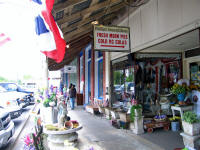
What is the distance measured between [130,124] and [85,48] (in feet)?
29.2

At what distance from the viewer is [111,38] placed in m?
4.52

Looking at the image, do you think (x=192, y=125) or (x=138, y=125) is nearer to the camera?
(x=192, y=125)

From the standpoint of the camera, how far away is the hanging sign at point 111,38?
4376mm

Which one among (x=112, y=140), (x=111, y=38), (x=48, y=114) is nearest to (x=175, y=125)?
(x=112, y=140)

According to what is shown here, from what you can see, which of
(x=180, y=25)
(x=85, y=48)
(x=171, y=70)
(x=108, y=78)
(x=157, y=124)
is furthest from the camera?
(x=85, y=48)

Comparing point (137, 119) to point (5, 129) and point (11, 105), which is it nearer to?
point (5, 129)

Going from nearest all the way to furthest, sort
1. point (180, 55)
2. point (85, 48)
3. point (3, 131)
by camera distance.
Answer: point (3, 131) < point (180, 55) < point (85, 48)

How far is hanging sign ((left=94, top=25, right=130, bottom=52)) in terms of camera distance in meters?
4.38

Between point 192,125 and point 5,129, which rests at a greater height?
point 192,125

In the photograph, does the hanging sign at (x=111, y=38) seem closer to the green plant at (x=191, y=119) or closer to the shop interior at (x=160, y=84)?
the shop interior at (x=160, y=84)

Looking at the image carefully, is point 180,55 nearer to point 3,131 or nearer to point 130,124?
point 130,124

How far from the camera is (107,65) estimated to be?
834 centimetres

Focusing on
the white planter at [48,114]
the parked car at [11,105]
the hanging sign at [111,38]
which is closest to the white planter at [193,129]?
the hanging sign at [111,38]

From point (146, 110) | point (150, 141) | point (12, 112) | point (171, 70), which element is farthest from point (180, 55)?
point (12, 112)
